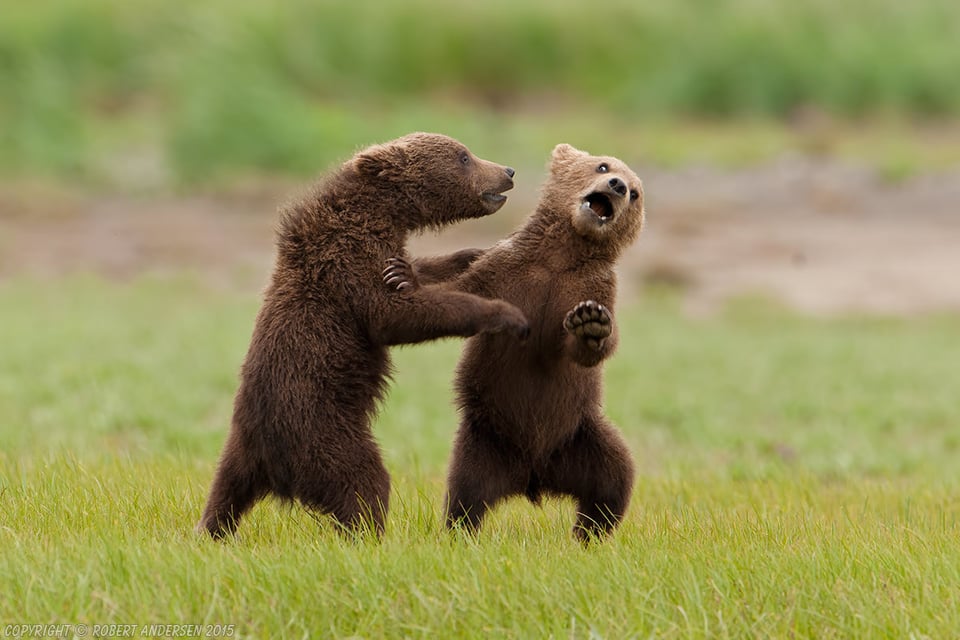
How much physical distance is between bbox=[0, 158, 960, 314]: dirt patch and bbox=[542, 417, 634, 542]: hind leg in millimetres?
13984

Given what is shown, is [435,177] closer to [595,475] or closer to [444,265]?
[444,265]

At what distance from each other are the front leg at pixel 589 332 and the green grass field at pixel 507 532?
28.4 inches

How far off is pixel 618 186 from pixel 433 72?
26.1 m

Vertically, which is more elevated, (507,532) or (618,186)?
(618,186)

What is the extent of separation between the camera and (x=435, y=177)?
18.1 ft

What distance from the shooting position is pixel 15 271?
19.7 metres

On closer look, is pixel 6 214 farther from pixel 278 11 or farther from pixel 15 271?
pixel 278 11

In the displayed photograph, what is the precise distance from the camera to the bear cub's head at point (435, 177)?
5398 mm

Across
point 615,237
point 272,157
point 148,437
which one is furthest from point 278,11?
point 615,237

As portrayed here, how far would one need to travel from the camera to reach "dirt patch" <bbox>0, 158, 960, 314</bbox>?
20.2m

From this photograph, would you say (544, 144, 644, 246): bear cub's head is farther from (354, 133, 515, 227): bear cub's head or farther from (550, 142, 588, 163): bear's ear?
(354, 133, 515, 227): bear cub's head

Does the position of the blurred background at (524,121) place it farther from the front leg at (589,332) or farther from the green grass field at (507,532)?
the front leg at (589,332)

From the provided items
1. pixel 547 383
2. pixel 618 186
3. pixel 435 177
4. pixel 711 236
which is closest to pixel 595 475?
pixel 547 383

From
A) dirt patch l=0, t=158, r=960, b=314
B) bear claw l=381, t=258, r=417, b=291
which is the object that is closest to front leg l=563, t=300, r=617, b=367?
bear claw l=381, t=258, r=417, b=291
